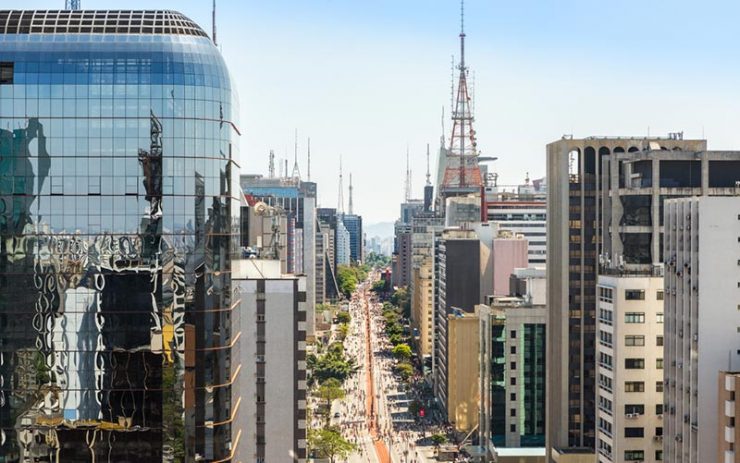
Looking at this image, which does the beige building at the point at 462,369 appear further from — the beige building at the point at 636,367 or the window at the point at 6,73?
Answer: the window at the point at 6,73

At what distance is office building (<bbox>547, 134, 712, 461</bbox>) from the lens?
320 feet

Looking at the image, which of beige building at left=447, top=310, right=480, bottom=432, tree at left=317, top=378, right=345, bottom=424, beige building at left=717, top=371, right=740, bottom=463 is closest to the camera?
beige building at left=717, top=371, right=740, bottom=463

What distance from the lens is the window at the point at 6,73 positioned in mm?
51656

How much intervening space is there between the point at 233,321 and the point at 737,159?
56.2 m

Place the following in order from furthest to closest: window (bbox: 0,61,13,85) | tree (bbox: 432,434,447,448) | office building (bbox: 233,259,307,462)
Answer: tree (bbox: 432,434,447,448), office building (bbox: 233,259,307,462), window (bbox: 0,61,13,85)

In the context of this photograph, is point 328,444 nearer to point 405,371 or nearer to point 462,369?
point 462,369

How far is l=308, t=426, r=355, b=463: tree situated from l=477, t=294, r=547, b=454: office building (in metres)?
18.2

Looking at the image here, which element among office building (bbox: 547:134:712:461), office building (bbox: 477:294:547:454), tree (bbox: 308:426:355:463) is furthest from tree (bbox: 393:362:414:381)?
office building (bbox: 547:134:712:461)

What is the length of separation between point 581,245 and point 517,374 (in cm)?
2048

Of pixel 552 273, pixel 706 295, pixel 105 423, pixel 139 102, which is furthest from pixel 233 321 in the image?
pixel 552 273

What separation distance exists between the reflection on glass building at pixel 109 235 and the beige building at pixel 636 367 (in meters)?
36.9

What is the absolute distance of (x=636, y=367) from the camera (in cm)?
7656

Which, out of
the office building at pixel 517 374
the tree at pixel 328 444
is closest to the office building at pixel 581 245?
the office building at pixel 517 374

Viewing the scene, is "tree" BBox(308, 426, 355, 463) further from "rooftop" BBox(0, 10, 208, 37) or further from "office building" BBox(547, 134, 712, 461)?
"rooftop" BBox(0, 10, 208, 37)
